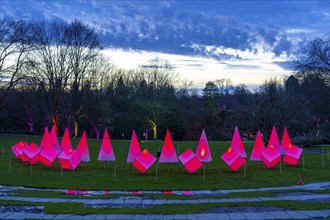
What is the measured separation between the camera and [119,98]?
71.6 meters

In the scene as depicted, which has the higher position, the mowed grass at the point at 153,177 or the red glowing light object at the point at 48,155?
the red glowing light object at the point at 48,155

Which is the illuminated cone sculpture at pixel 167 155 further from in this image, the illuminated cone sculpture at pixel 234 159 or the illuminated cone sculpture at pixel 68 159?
the illuminated cone sculpture at pixel 68 159

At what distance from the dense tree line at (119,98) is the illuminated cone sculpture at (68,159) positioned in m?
22.9

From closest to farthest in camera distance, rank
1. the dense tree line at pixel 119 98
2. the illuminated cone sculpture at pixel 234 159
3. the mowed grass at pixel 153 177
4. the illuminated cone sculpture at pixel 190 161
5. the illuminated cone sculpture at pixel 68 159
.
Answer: the mowed grass at pixel 153 177
the illuminated cone sculpture at pixel 190 161
the illuminated cone sculpture at pixel 234 159
the illuminated cone sculpture at pixel 68 159
the dense tree line at pixel 119 98

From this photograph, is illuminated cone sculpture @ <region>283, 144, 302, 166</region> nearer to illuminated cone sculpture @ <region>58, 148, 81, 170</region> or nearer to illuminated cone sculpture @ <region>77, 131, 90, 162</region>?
illuminated cone sculpture @ <region>77, 131, 90, 162</region>

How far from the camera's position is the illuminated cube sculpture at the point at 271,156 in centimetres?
2588

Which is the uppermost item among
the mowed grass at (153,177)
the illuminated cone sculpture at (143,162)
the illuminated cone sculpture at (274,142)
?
the illuminated cone sculpture at (274,142)

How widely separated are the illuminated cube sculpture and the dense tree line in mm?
14995

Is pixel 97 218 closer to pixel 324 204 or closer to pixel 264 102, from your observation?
pixel 324 204

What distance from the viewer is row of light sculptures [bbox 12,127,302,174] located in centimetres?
2359

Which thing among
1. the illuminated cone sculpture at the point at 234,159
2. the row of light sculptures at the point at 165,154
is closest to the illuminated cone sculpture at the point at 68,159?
the row of light sculptures at the point at 165,154

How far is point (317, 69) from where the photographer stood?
1975 inches

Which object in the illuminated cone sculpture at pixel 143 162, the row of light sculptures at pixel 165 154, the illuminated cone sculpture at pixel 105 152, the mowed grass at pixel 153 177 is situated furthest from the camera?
the illuminated cone sculpture at pixel 105 152

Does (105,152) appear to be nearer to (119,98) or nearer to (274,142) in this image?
(274,142)
